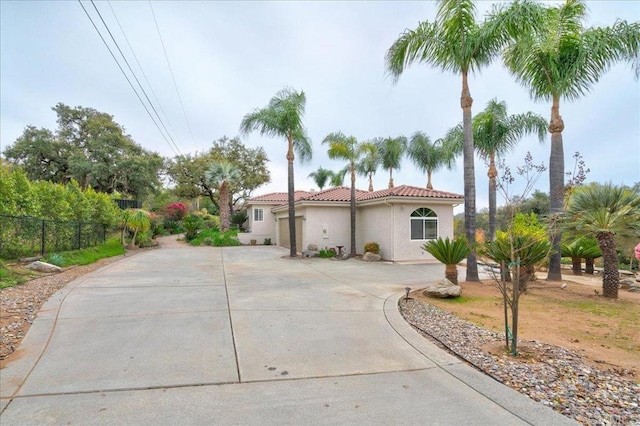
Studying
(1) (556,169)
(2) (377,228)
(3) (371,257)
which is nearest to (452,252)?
(1) (556,169)

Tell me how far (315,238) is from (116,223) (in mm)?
11332

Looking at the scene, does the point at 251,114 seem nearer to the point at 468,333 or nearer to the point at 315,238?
the point at 315,238

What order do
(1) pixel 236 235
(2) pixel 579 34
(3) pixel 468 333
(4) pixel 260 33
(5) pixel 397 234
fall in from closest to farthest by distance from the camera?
1. (3) pixel 468 333
2. (2) pixel 579 34
3. (4) pixel 260 33
4. (5) pixel 397 234
5. (1) pixel 236 235

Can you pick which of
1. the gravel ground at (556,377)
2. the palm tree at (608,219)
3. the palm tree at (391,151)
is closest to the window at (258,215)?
the palm tree at (391,151)

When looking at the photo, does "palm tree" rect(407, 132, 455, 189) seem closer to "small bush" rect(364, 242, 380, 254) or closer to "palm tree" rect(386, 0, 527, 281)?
"small bush" rect(364, 242, 380, 254)

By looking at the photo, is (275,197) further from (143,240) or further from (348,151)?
(348,151)

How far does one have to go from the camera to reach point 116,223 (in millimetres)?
18750

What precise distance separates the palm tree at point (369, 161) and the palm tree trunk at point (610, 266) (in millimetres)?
10096

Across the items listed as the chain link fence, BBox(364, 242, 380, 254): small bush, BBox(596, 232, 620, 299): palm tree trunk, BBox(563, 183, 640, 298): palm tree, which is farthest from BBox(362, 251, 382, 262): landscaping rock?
the chain link fence

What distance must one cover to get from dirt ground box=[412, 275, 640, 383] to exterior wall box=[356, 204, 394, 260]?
5678 millimetres

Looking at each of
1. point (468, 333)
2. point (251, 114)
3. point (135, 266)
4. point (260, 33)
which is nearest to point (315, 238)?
point (251, 114)

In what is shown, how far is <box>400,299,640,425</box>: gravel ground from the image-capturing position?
9.70 ft

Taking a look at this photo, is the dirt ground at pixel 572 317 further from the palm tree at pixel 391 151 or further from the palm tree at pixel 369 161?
the palm tree at pixel 391 151

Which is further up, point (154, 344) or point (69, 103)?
point (69, 103)
